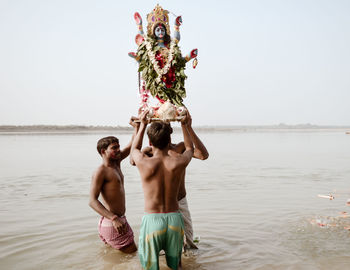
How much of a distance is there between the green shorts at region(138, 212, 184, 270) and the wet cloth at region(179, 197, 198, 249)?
1.42 meters

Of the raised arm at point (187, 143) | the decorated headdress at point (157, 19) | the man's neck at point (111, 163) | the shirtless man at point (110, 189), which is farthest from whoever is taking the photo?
the decorated headdress at point (157, 19)

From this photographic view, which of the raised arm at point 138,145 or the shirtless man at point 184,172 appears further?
the shirtless man at point 184,172

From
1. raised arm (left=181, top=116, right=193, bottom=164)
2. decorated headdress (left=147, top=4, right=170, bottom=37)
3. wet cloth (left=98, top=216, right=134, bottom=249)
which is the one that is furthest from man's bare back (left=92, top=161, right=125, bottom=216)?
decorated headdress (left=147, top=4, right=170, bottom=37)

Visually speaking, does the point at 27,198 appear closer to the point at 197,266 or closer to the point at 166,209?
the point at 197,266

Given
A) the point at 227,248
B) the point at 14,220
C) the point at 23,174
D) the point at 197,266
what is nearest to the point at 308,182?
the point at 227,248

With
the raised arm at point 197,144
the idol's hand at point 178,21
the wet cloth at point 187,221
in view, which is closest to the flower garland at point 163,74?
the idol's hand at point 178,21

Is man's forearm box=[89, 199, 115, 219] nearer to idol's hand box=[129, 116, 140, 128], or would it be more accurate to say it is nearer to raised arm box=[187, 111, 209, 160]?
idol's hand box=[129, 116, 140, 128]

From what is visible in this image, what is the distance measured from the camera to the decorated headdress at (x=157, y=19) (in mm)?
5477

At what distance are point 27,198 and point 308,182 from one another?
7760mm

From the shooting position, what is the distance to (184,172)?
16.0 feet

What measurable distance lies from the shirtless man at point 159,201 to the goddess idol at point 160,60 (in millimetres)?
1659

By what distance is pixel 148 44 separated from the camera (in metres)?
5.42

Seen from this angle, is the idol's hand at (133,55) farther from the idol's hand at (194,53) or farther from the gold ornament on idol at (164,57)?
the idol's hand at (194,53)

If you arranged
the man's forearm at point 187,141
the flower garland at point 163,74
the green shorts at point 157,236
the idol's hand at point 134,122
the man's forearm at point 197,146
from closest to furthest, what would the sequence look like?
1. the green shorts at point 157,236
2. the man's forearm at point 187,141
3. the man's forearm at point 197,146
4. the idol's hand at point 134,122
5. the flower garland at point 163,74
